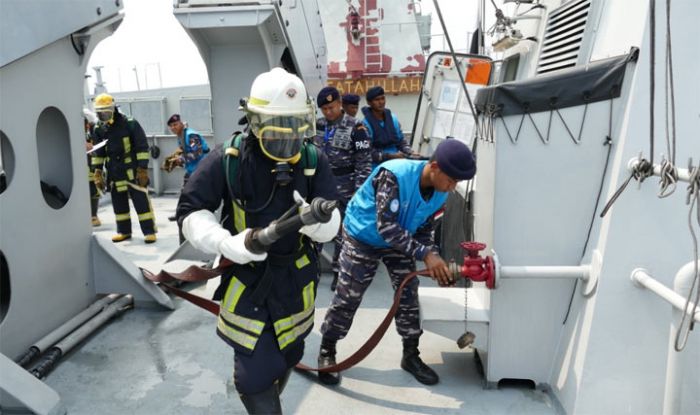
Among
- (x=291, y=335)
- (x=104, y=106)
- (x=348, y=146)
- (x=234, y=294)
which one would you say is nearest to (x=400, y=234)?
(x=291, y=335)

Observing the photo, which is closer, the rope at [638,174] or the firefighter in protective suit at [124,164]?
the rope at [638,174]

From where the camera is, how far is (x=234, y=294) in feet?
6.82

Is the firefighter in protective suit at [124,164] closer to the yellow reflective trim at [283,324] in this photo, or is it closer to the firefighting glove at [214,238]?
the firefighting glove at [214,238]

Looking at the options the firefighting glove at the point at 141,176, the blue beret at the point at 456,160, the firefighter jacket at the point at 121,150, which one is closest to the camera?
the blue beret at the point at 456,160

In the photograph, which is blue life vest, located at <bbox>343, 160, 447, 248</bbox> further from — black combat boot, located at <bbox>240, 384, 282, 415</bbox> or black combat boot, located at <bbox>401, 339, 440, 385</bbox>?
black combat boot, located at <bbox>240, 384, 282, 415</bbox>

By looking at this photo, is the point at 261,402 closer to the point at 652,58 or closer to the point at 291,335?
the point at 291,335

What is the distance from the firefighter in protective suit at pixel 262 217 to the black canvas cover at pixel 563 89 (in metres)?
0.99

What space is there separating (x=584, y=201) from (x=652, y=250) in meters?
0.37

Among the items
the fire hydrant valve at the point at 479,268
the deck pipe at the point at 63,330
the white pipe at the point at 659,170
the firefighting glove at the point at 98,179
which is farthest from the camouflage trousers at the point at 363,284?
the firefighting glove at the point at 98,179

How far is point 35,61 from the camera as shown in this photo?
3076mm

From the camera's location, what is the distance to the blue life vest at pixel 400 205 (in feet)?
8.86

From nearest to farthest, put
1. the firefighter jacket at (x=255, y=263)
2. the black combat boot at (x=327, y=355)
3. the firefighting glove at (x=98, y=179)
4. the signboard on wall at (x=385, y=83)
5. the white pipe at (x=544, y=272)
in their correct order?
the firefighter jacket at (x=255, y=263) → the white pipe at (x=544, y=272) → the black combat boot at (x=327, y=355) → the firefighting glove at (x=98, y=179) → the signboard on wall at (x=385, y=83)

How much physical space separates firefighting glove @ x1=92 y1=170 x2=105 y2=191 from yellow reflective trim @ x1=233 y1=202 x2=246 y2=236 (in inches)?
200

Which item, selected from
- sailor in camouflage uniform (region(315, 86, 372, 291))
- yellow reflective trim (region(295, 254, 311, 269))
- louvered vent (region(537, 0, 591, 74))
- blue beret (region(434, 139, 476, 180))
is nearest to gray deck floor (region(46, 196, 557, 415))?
yellow reflective trim (region(295, 254, 311, 269))
